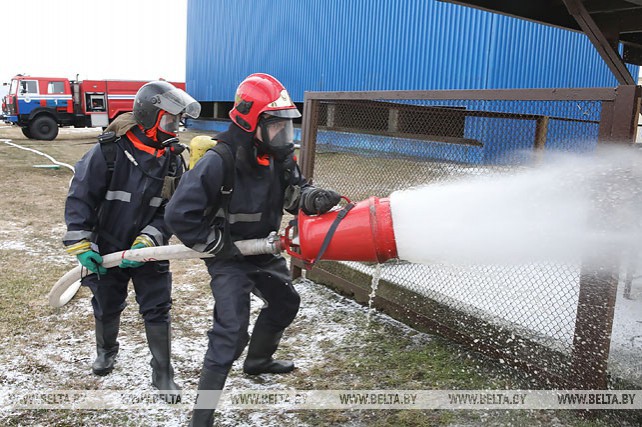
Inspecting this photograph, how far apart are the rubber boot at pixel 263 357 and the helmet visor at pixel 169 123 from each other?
1.40m

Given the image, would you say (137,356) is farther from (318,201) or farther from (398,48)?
(398,48)

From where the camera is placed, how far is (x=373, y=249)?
103 inches

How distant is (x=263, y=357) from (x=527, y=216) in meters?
1.85

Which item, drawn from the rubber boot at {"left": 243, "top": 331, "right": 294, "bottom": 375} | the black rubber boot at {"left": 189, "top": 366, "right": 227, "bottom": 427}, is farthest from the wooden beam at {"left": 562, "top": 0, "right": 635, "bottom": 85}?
the black rubber boot at {"left": 189, "top": 366, "right": 227, "bottom": 427}

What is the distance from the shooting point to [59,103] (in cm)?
2227

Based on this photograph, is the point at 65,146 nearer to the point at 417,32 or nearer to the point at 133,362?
the point at 417,32

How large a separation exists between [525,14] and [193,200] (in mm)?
4520

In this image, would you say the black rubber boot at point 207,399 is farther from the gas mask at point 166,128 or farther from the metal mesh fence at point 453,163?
the metal mesh fence at point 453,163

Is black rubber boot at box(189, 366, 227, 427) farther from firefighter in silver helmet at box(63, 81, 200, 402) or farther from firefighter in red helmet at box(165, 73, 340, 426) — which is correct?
firefighter in silver helmet at box(63, 81, 200, 402)

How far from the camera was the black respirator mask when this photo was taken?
275 cm

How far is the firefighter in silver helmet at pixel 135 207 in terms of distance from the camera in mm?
3041

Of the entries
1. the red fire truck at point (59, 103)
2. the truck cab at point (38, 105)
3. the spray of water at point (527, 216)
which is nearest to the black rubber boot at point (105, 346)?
the spray of water at point (527, 216)

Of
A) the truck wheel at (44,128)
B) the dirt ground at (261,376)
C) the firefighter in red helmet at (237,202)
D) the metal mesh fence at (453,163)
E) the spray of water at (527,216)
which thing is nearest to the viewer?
the spray of water at (527,216)

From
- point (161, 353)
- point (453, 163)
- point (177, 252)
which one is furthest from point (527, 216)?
point (161, 353)
